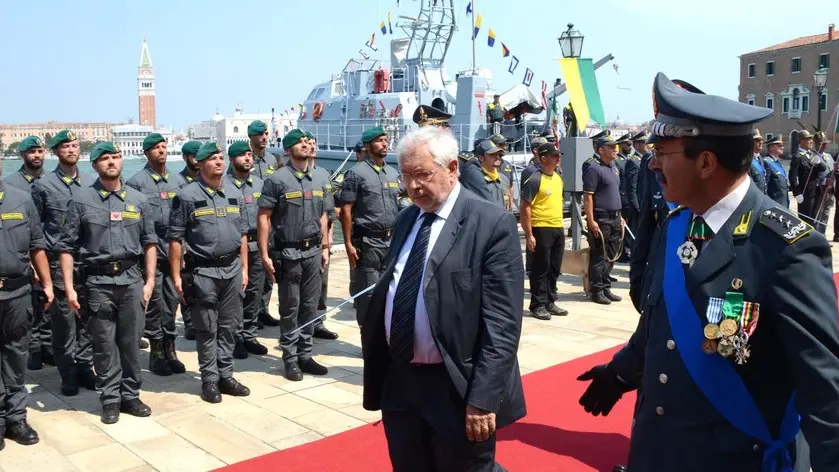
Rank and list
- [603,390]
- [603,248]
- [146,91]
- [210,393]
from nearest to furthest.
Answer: [603,390], [210,393], [603,248], [146,91]

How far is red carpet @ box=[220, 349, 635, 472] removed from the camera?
419 cm

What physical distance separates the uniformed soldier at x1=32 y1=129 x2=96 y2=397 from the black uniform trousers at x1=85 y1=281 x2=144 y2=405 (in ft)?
2.61

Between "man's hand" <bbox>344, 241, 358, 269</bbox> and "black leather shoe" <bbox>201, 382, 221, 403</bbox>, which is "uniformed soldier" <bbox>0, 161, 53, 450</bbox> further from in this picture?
"man's hand" <bbox>344, 241, 358, 269</bbox>

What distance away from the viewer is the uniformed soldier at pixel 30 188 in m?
6.61

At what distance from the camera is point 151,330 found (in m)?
6.42

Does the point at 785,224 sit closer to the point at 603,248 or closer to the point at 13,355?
the point at 13,355

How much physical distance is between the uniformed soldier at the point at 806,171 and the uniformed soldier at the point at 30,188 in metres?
11.6

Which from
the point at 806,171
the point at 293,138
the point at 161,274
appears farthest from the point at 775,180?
the point at 161,274

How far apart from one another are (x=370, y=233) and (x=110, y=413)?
2.57m

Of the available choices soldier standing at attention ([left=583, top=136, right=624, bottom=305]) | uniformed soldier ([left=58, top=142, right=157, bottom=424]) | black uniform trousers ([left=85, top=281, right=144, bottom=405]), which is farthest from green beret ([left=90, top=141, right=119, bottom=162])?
soldier standing at attention ([left=583, top=136, right=624, bottom=305])

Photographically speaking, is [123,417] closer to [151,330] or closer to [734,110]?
[151,330]

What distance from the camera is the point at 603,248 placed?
8453 mm

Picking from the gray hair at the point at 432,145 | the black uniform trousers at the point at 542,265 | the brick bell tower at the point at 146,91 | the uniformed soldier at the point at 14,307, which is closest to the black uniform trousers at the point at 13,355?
the uniformed soldier at the point at 14,307

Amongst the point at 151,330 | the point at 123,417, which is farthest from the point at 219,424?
the point at 151,330
